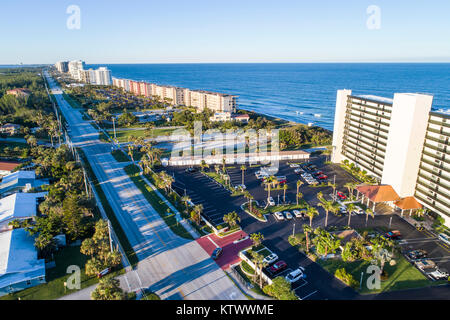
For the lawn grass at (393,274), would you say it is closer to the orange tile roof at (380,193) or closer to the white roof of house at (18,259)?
the orange tile roof at (380,193)

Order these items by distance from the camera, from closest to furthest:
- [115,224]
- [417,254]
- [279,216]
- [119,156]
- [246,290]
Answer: [246,290] → [417,254] → [115,224] → [279,216] → [119,156]

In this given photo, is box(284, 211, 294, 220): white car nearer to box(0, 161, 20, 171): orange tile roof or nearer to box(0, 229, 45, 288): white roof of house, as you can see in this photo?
box(0, 229, 45, 288): white roof of house

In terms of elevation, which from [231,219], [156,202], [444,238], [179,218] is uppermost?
[231,219]

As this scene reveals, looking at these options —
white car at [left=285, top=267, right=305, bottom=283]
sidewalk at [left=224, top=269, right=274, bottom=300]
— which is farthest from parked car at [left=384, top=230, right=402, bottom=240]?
sidewalk at [left=224, top=269, right=274, bottom=300]

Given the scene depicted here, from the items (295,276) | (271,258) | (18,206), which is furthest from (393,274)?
(18,206)

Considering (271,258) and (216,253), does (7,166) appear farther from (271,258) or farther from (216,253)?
(271,258)

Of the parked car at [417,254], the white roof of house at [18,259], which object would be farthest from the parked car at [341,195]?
the white roof of house at [18,259]

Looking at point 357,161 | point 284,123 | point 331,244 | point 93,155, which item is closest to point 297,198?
point 331,244
